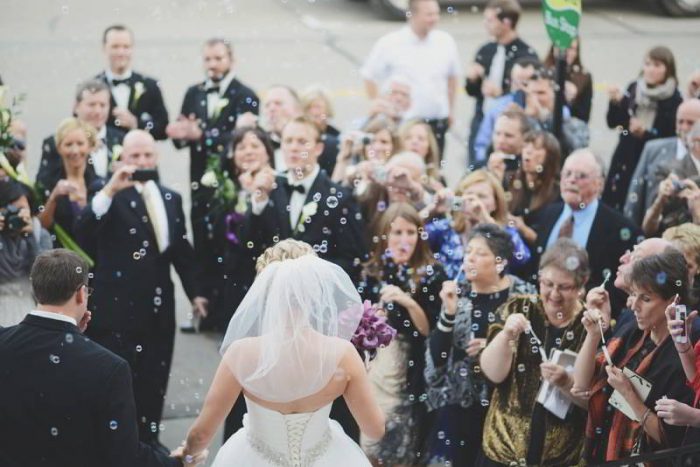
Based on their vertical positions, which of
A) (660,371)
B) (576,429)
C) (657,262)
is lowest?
(576,429)

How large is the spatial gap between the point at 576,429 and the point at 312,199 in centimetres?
214

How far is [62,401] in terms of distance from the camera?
180 inches

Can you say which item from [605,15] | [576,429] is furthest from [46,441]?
[605,15]

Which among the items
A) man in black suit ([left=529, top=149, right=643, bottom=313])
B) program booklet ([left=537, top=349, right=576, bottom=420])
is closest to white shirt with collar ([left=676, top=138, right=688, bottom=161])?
man in black suit ([left=529, top=149, right=643, bottom=313])

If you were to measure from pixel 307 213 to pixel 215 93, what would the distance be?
104 inches

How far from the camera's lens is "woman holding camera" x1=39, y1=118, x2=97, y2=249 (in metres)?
7.41

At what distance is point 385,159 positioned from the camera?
8234 millimetres

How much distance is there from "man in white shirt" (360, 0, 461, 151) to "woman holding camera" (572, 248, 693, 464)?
549cm

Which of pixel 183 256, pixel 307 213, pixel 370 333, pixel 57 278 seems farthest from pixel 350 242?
pixel 57 278

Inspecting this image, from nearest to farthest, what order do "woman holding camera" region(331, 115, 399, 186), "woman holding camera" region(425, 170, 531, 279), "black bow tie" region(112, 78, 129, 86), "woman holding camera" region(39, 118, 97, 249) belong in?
"woman holding camera" region(425, 170, 531, 279), "woman holding camera" region(39, 118, 97, 249), "woman holding camera" region(331, 115, 399, 186), "black bow tie" region(112, 78, 129, 86)

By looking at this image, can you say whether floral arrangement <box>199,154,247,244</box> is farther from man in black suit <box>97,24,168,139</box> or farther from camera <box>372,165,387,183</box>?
man in black suit <box>97,24,168,139</box>

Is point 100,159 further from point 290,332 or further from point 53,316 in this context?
point 290,332

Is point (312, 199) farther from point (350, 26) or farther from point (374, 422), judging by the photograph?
point (350, 26)

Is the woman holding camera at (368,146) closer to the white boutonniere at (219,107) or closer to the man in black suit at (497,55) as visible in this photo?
the white boutonniere at (219,107)
